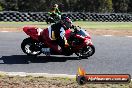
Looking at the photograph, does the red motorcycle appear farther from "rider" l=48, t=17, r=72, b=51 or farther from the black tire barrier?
the black tire barrier

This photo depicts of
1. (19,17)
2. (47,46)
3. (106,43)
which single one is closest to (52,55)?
(47,46)

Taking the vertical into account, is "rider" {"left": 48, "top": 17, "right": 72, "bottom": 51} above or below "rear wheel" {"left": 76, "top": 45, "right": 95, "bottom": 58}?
above

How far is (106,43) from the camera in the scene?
16922mm

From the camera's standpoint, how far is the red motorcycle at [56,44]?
505 inches

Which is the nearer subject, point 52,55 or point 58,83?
point 58,83

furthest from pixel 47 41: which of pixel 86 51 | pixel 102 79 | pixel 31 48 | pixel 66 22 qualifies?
pixel 102 79

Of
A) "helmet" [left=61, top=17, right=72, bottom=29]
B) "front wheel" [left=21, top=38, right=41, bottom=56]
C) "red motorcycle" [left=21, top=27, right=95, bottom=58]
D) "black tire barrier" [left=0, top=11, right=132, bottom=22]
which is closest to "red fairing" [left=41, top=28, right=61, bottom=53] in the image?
"red motorcycle" [left=21, top=27, right=95, bottom=58]

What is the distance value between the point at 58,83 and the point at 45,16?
86.9ft

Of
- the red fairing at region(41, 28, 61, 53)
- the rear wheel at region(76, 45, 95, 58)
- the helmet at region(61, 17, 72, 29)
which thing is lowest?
the rear wheel at region(76, 45, 95, 58)

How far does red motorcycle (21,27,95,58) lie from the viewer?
505 inches

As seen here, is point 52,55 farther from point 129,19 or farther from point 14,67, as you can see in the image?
point 129,19

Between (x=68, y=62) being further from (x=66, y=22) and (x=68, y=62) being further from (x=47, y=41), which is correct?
(x=66, y=22)

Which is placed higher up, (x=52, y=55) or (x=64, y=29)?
(x=64, y=29)

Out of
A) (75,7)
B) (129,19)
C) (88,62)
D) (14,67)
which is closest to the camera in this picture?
(14,67)
